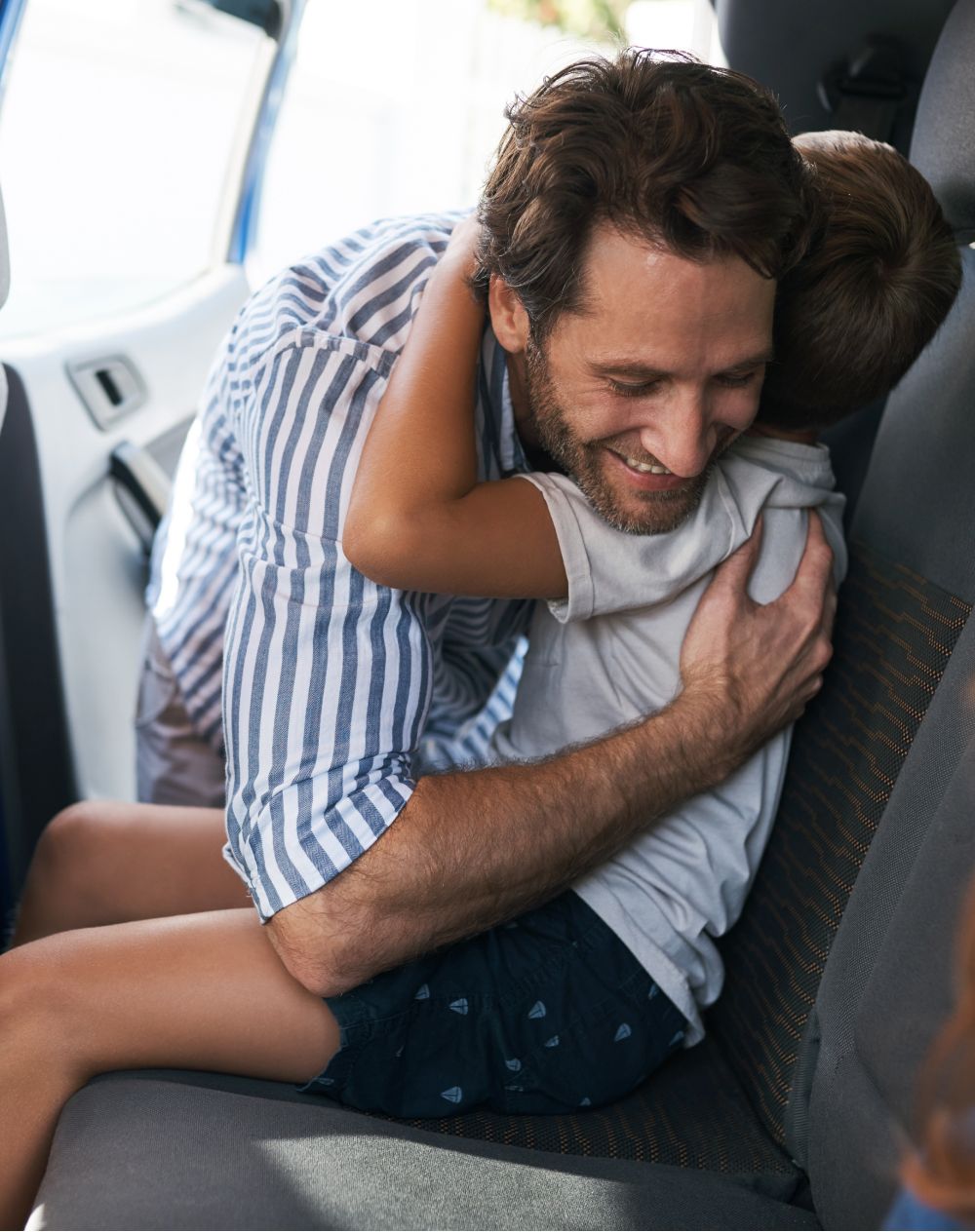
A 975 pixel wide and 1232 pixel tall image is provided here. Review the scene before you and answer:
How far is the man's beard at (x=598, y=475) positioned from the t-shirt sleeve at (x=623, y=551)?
0.01 m

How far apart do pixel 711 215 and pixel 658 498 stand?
10.4 inches

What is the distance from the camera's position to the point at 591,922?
1296mm

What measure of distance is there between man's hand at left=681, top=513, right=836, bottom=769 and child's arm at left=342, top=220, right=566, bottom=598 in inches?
7.0

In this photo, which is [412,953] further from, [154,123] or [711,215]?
[154,123]

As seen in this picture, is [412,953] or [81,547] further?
[81,547]

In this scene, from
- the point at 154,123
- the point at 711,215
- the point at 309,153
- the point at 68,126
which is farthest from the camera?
the point at 309,153

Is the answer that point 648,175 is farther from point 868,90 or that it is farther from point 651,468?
point 868,90

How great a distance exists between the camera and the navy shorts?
3.84 feet

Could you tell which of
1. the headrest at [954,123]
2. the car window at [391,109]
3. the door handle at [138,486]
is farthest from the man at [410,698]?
the car window at [391,109]

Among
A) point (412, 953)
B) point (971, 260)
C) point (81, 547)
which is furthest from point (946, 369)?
point (81, 547)

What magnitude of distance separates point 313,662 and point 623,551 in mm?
319

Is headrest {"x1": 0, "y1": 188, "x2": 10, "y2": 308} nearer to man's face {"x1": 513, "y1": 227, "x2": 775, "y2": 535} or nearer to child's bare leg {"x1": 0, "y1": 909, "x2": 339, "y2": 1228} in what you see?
man's face {"x1": 513, "y1": 227, "x2": 775, "y2": 535}

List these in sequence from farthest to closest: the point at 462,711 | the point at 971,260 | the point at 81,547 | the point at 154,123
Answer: the point at 154,123 < the point at 81,547 < the point at 462,711 < the point at 971,260

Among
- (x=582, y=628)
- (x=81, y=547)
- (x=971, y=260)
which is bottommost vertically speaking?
(x=81, y=547)
